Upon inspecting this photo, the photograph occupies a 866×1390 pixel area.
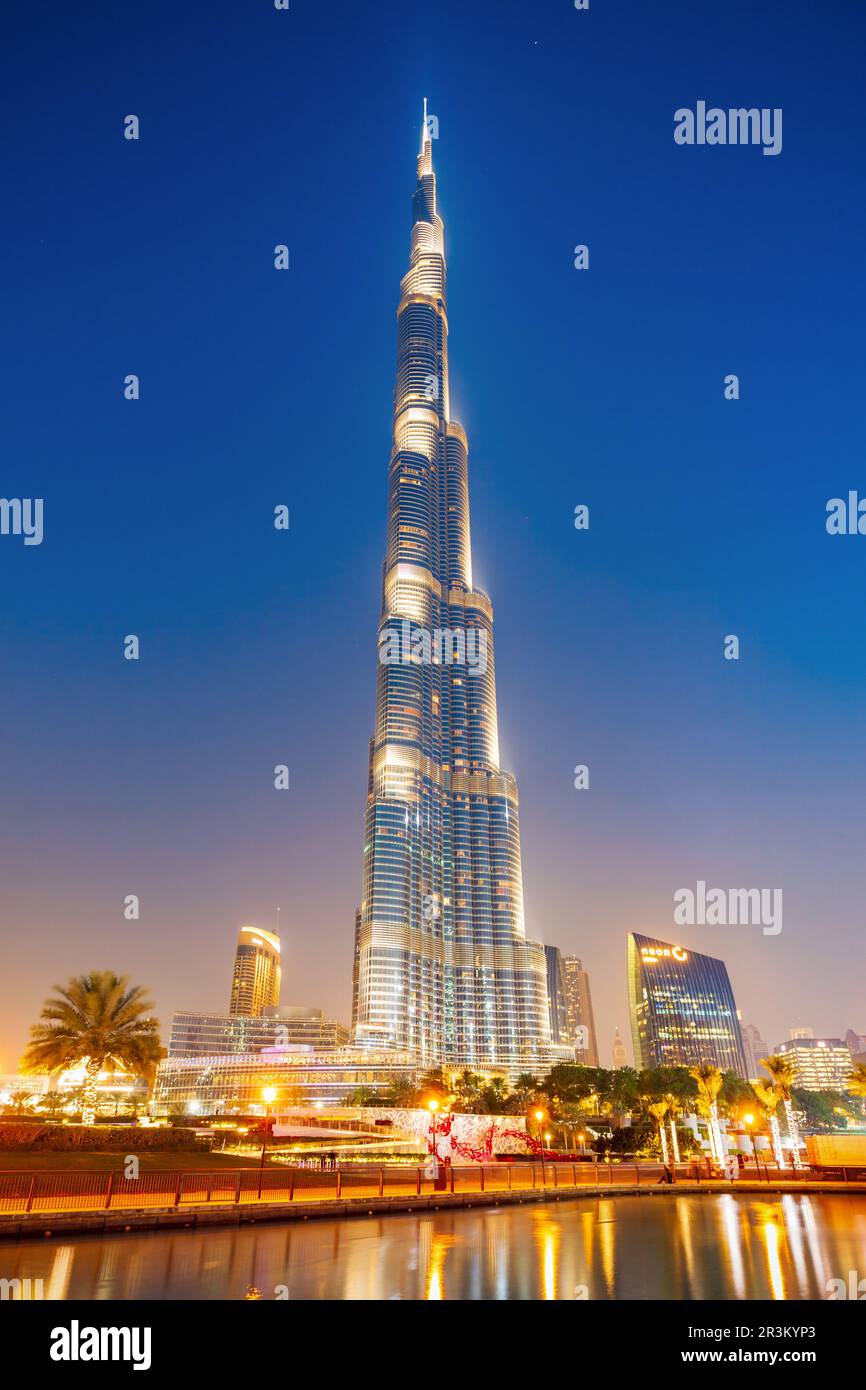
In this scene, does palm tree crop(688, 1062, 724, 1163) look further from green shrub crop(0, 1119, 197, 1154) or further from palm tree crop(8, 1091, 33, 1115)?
palm tree crop(8, 1091, 33, 1115)

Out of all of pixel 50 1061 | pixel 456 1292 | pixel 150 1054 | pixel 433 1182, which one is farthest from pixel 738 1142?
pixel 456 1292

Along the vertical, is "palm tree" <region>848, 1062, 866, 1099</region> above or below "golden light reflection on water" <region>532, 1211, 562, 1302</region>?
above

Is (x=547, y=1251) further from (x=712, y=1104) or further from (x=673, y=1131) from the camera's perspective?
(x=673, y=1131)

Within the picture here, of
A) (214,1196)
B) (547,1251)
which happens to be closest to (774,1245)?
(547,1251)

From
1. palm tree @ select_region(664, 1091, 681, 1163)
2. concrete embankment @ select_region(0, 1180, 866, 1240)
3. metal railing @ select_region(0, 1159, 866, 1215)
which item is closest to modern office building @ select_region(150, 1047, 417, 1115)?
palm tree @ select_region(664, 1091, 681, 1163)

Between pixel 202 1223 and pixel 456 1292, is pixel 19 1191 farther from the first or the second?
pixel 456 1292

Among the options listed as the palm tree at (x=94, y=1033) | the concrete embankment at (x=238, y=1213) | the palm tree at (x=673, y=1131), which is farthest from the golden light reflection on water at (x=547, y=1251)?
the palm tree at (x=673, y=1131)
